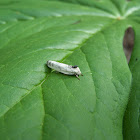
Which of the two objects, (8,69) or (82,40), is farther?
(82,40)

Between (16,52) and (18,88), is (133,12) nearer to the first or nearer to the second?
(16,52)

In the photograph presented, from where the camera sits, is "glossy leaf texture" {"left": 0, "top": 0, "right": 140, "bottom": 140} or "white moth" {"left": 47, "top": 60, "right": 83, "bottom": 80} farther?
"white moth" {"left": 47, "top": 60, "right": 83, "bottom": 80}

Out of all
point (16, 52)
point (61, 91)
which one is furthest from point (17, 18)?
A: point (61, 91)

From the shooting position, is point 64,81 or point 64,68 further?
point 64,68

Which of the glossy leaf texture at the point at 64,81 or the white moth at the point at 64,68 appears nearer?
the glossy leaf texture at the point at 64,81
